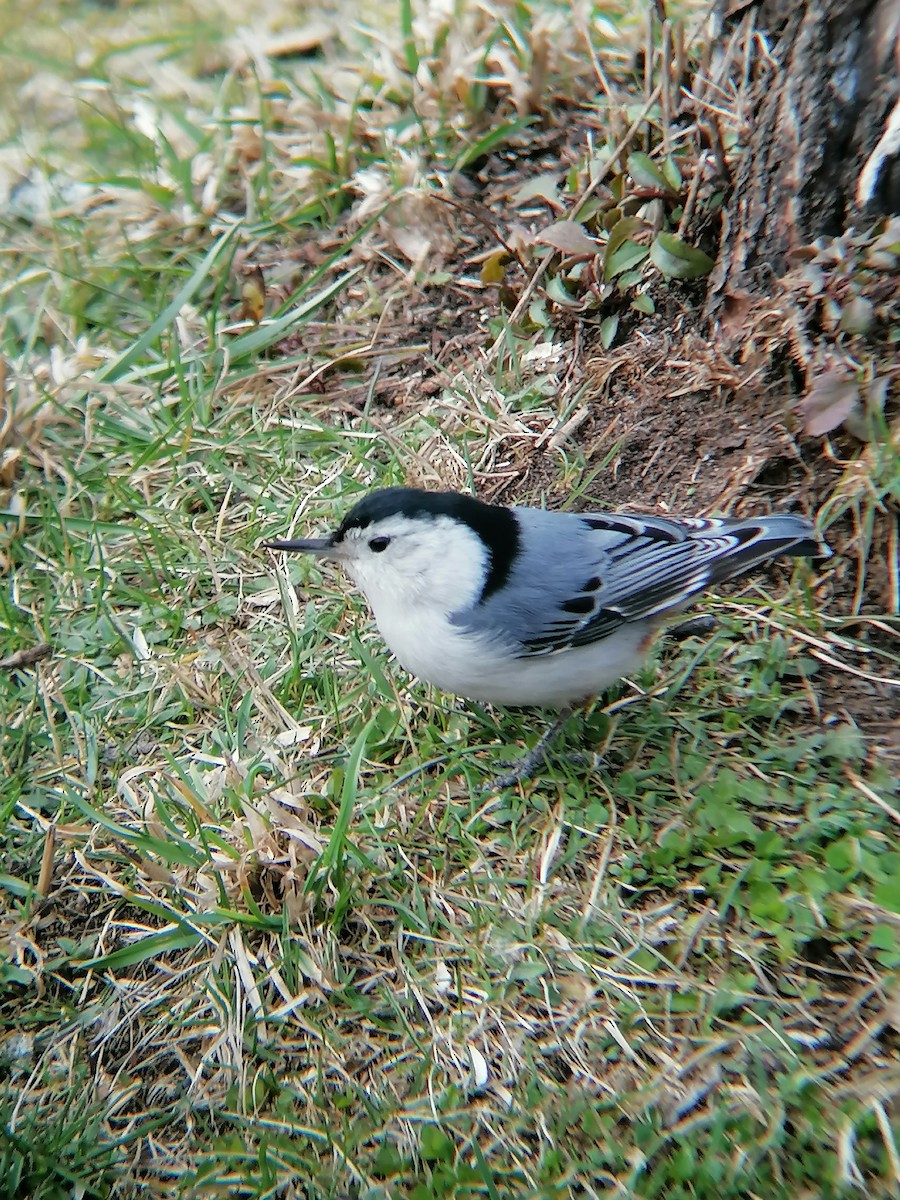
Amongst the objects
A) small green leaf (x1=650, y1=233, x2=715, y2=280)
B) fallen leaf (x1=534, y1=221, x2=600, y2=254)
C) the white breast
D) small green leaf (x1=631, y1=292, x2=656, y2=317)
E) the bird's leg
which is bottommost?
the bird's leg

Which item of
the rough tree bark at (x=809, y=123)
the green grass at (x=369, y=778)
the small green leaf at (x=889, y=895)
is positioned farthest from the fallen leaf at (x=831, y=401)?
the small green leaf at (x=889, y=895)

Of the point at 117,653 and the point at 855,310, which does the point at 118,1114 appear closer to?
the point at 117,653

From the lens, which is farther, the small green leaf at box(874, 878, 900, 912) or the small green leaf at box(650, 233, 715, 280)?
the small green leaf at box(650, 233, 715, 280)

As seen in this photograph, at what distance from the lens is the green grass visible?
8.44 feet

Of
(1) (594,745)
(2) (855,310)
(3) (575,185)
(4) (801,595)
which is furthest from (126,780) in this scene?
(3) (575,185)

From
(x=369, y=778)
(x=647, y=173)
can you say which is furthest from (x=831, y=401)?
(x=369, y=778)

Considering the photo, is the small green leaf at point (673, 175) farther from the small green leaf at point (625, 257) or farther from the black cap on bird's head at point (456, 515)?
the black cap on bird's head at point (456, 515)

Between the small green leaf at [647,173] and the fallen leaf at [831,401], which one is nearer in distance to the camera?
the fallen leaf at [831,401]

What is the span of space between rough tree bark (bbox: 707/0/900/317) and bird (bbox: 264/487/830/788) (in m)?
0.99

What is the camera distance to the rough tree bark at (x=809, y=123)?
313cm

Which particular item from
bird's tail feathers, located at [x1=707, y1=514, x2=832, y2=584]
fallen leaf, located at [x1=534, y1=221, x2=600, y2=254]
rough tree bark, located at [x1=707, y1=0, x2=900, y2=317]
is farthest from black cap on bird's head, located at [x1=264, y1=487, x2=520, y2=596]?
fallen leaf, located at [x1=534, y1=221, x2=600, y2=254]

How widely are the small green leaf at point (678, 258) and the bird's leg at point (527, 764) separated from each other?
5.50 feet

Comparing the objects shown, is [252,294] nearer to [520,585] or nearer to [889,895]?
[520,585]

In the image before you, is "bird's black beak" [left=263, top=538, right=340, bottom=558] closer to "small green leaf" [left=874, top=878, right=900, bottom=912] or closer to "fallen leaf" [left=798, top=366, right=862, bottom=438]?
"fallen leaf" [left=798, top=366, right=862, bottom=438]
